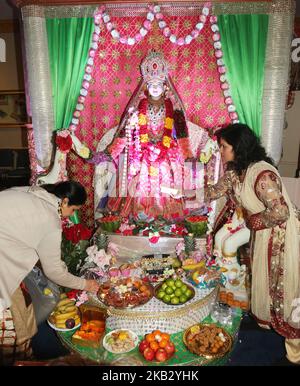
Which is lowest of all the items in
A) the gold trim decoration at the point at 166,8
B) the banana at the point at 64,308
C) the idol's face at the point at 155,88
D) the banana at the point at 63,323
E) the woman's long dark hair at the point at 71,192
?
the banana at the point at 63,323

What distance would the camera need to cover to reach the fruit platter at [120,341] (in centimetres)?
249

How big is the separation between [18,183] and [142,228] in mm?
4006

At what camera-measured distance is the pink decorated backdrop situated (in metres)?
4.13

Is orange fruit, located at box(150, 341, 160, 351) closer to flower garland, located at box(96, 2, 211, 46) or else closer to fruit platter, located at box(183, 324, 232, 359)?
fruit platter, located at box(183, 324, 232, 359)

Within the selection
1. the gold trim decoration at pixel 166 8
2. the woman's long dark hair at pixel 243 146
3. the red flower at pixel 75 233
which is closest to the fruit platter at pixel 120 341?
the red flower at pixel 75 233

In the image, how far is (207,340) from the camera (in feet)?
8.38

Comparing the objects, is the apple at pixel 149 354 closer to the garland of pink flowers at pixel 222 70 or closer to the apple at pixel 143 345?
the apple at pixel 143 345

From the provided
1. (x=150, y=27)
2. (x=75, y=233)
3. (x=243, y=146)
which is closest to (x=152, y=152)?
(x=75, y=233)

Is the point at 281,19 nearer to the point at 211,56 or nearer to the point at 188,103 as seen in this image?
the point at 211,56

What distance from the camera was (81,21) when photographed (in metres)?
4.03

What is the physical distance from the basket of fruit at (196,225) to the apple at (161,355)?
149 cm

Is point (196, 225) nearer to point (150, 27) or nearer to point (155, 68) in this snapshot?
point (155, 68)

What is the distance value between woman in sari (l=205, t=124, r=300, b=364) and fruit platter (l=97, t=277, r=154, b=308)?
3.14 feet

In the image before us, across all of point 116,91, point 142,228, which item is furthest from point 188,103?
point 142,228
